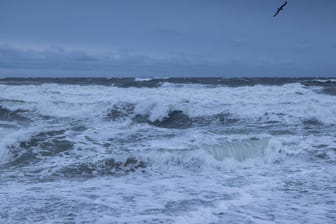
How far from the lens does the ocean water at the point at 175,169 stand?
5406 millimetres

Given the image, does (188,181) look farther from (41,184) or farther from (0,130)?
(0,130)

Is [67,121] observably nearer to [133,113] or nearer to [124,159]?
[133,113]

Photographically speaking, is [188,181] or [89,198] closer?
[89,198]

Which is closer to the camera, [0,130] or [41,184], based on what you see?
[41,184]

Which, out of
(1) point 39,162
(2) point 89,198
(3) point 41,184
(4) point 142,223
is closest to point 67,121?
(1) point 39,162

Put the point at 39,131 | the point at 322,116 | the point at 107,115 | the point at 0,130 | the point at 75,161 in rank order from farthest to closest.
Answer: the point at 107,115 < the point at 322,116 < the point at 0,130 < the point at 39,131 < the point at 75,161

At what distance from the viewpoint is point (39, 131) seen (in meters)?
11.5

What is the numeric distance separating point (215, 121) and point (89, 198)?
340 inches

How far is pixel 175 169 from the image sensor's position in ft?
26.5

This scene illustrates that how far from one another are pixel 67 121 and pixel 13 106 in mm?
5004

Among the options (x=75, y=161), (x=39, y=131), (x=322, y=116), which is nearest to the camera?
(x=75, y=161)

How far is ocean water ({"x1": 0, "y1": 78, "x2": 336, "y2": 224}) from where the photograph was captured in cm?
541

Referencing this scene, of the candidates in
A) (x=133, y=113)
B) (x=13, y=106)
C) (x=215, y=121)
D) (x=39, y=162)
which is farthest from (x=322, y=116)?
(x=13, y=106)

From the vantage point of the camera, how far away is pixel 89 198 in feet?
19.7
